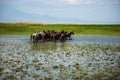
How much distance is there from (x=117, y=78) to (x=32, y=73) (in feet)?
14.4

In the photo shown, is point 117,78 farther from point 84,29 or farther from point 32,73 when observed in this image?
point 84,29

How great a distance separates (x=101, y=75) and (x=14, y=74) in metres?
4.48

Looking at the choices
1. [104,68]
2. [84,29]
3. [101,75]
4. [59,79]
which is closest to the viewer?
[59,79]

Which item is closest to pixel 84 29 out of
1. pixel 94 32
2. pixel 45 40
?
pixel 94 32

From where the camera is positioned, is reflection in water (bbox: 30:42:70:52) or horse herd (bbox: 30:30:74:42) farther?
horse herd (bbox: 30:30:74:42)

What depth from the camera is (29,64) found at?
17469mm

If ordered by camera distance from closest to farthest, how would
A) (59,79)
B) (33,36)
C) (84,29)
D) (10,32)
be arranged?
1. (59,79)
2. (33,36)
3. (10,32)
4. (84,29)

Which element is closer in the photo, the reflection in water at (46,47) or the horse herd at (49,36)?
the reflection in water at (46,47)

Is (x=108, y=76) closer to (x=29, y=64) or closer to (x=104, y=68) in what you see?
(x=104, y=68)

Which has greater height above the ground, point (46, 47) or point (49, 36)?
point (49, 36)

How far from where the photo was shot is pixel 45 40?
41.0 m

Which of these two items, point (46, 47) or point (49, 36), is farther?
point (49, 36)

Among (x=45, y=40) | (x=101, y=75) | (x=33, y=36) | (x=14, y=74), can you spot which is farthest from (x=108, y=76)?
(x=45, y=40)

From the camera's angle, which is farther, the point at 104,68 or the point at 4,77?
the point at 104,68
